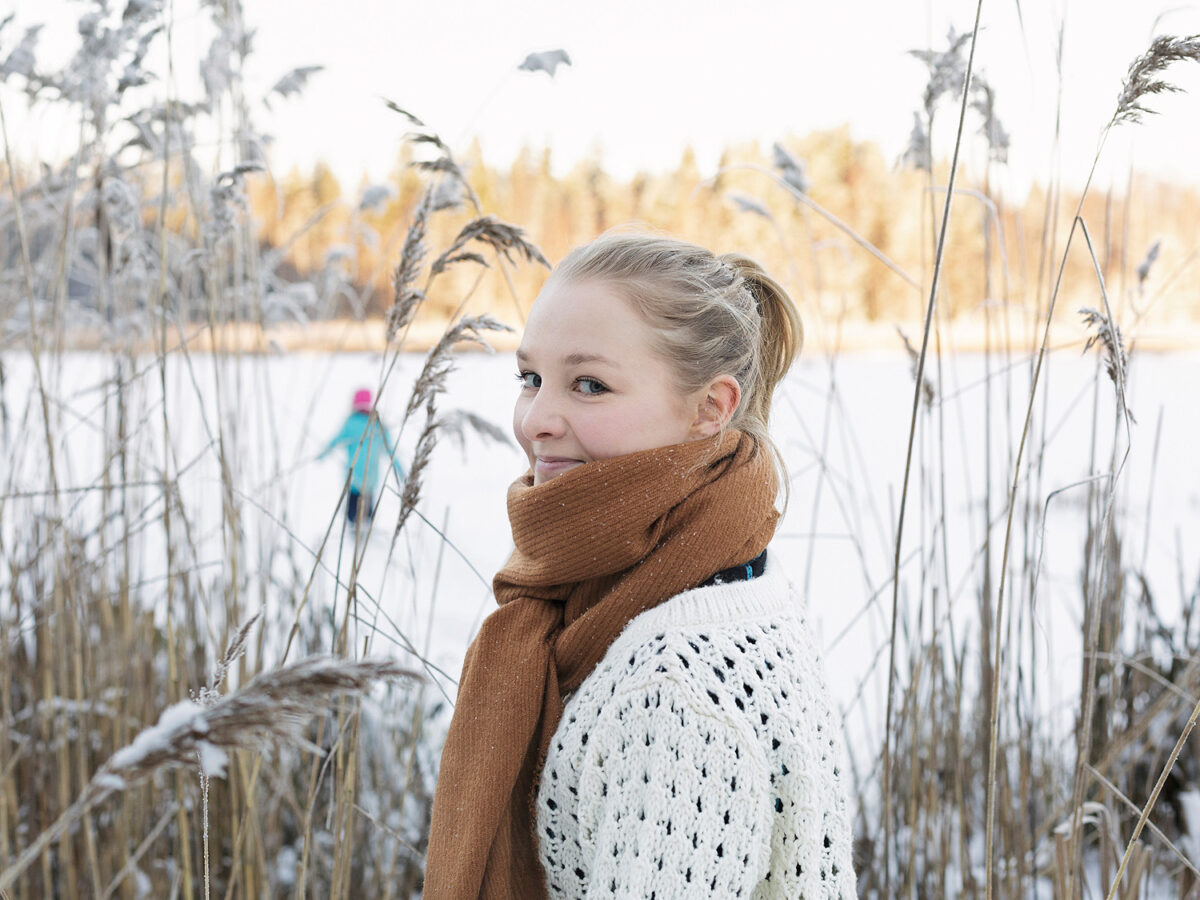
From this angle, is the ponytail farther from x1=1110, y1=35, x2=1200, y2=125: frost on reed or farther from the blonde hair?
x1=1110, y1=35, x2=1200, y2=125: frost on reed

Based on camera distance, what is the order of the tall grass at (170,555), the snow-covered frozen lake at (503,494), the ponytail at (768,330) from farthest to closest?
the snow-covered frozen lake at (503,494), the tall grass at (170,555), the ponytail at (768,330)

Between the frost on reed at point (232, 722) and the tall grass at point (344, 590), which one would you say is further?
the tall grass at point (344, 590)

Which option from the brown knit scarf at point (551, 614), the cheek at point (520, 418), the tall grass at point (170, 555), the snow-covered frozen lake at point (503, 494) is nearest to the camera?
the brown knit scarf at point (551, 614)

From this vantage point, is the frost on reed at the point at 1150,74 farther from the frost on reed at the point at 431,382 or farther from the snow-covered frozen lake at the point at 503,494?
the frost on reed at the point at 431,382

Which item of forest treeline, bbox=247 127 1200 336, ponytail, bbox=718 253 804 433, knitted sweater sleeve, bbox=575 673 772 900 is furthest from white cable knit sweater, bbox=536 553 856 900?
forest treeline, bbox=247 127 1200 336

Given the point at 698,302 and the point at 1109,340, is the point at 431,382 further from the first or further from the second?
the point at 1109,340

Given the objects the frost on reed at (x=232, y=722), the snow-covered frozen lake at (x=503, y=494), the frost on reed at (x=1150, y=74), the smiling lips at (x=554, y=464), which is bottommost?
the snow-covered frozen lake at (x=503, y=494)

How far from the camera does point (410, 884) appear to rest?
6.19 ft

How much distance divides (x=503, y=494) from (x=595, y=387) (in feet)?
15.6

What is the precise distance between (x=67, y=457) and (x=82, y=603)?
23.2 inches

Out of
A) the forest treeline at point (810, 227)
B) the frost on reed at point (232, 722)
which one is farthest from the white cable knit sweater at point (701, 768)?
the forest treeline at point (810, 227)

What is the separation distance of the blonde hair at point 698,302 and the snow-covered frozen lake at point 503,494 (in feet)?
0.84

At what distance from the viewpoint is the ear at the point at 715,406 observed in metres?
1.06

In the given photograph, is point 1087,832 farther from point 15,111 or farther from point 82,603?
point 15,111
